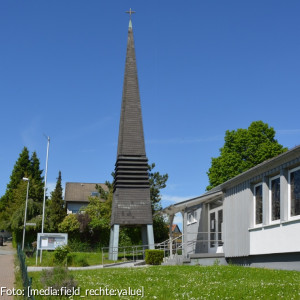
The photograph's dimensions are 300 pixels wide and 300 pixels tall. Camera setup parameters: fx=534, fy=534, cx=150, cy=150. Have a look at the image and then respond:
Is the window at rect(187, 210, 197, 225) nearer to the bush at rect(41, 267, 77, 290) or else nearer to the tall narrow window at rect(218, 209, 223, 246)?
the tall narrow window at rect(218, 209, 223, 246)

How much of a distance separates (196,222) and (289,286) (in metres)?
16.5

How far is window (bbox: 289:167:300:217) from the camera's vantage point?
17.0m

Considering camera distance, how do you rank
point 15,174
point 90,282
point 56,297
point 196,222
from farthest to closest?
point 15,174 < point 196,222 < point 90,282 < point 56,297

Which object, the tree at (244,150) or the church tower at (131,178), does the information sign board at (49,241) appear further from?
the tree at (244,150)

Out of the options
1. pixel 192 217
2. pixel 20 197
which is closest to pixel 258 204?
pixel 192 217

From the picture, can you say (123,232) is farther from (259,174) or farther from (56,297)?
(56,297)

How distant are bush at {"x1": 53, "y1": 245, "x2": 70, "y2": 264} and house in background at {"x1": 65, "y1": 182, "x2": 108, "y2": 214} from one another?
156 feet

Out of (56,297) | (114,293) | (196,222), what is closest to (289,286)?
(114,293)

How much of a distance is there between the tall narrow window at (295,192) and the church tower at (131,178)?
18096mm

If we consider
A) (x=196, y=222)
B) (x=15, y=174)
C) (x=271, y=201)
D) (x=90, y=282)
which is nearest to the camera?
(x=90, y=282)

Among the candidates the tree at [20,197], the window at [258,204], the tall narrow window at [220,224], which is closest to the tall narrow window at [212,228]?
the tall narrow window at [220,224]

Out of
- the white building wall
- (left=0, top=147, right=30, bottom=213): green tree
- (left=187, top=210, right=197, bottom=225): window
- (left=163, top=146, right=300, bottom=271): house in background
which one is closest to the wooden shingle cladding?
(left=187, top=210, right=197, bottom=225): window

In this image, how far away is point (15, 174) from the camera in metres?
80.1

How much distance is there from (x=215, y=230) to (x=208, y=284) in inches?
509
